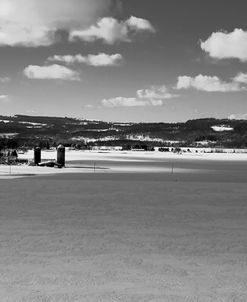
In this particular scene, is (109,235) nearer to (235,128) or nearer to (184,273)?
(184,273)

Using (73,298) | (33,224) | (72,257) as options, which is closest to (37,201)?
(33,224)

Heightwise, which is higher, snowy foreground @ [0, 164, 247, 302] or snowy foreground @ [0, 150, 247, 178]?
snowy foreground @ [0, 164, 247, 302]

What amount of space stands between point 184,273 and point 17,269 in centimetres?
220

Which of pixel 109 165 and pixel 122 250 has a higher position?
pixel 122 250

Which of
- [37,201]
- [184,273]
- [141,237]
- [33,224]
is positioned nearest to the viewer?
[184,273]

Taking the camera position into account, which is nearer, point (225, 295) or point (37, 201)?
point (225, 295)

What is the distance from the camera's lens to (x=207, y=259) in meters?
6.50

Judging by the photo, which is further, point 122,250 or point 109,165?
point 109,165

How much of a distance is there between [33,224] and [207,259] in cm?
376

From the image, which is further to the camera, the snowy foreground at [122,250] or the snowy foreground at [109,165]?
the snowy foreground at [109,165]

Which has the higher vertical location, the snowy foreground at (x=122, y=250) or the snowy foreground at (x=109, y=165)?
the snowy foreground at (x=122, y=250)

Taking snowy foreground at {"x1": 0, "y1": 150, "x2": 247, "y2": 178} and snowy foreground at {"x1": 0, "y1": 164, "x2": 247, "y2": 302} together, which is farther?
snowy foreground at {"x1": 0, "y1": 150, "x2": 247, "y2": 178}

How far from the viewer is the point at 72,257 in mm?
6500

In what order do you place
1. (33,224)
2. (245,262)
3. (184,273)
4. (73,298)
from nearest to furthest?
(73,298) → (184,273) → (245,262) → (33,224)
